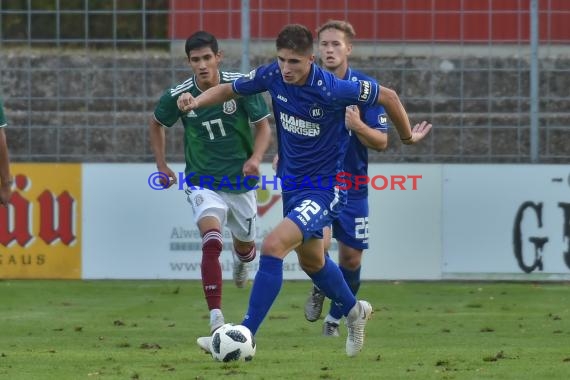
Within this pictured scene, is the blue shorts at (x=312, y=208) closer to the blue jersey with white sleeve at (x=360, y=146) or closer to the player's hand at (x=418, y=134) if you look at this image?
the player's hand at (x=418, y=134)

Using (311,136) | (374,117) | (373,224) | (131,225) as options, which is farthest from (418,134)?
(131,225)

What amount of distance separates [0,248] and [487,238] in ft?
15.3

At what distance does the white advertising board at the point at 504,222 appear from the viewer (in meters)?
13.2

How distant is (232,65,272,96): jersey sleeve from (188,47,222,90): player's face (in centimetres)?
139

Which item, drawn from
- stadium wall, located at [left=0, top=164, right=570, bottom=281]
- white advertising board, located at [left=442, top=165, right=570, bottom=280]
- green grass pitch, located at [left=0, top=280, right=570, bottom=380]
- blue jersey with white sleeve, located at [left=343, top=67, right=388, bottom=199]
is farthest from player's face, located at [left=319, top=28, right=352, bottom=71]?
white advertising board, located at [left=442, top=165, right=570, bottom=280]

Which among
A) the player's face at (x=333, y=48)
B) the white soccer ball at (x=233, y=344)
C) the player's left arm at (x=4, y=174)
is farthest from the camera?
the player's face at (x=333, y=48)

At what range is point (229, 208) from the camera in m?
10.1

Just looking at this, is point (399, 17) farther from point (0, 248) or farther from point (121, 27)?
point (0, 248)

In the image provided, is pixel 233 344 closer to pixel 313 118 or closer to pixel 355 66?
pixel 313 118

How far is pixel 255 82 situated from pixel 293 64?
18.3 inches

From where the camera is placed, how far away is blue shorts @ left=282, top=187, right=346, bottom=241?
304 inches

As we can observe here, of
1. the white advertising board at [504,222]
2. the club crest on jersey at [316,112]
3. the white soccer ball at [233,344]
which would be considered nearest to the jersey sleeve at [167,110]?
the club crest on jersey at [316,112]

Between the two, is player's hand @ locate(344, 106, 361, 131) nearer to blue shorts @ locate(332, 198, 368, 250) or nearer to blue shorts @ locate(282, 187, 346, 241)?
blue shorts @ locate(282, 187, 346, 241)

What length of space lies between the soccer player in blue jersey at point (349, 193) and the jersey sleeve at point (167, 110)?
3.70 feet
